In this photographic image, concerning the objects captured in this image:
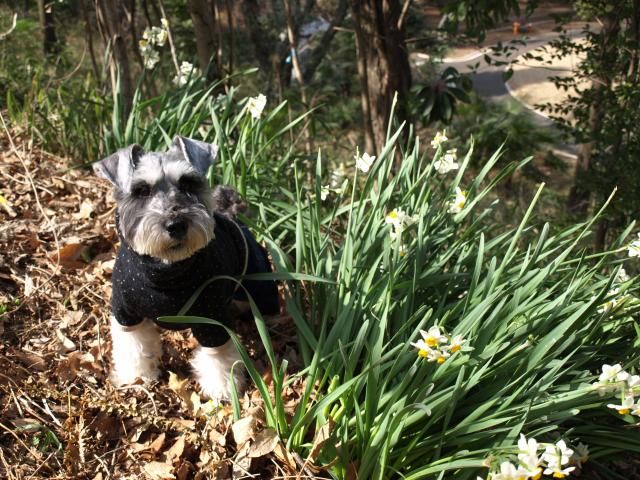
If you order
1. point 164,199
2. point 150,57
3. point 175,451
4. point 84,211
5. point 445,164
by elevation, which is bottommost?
point 175,451

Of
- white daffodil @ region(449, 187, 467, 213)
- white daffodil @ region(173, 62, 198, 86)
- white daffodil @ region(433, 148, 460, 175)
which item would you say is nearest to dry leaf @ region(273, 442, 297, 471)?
white daffodil @ region(449, 187, 467, 213)

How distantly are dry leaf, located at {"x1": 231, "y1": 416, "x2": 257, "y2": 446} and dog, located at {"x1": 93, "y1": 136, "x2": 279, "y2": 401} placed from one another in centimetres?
19

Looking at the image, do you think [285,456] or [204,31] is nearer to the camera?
[285,456]

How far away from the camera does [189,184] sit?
291 cm

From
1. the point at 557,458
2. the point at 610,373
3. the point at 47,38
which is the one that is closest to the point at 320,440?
the point at 557,458

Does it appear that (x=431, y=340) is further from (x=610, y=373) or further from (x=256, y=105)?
(x=256, y=105)

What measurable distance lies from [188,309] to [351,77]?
978 centimetres

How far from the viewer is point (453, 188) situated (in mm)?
3586

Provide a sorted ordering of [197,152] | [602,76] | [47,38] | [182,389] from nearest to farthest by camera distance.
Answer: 1. [197,152]
2. [182,389]
3. [602,76]
4. [47,38]

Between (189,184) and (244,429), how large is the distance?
107cm

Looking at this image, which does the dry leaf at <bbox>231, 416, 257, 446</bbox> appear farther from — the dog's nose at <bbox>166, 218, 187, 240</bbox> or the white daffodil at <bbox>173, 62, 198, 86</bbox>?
the white daffodil at <bbox>173, 62, 198, 86</bbox>

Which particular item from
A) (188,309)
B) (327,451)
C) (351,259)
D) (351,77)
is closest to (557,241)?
(351,259)

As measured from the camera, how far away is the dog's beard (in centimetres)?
266

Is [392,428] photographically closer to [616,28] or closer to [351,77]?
[616,28]
